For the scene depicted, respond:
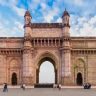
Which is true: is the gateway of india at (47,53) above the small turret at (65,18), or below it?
below

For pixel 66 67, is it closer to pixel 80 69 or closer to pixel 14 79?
pixel 80 69

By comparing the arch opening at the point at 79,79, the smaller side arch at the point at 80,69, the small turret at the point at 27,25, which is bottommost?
the arch opening at the point at 79,79

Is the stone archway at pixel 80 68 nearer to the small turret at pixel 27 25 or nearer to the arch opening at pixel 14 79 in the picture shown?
the small turret at pixel 27 25

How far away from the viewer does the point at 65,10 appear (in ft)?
169

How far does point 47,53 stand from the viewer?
50469mm

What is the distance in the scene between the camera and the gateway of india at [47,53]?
4941 cm

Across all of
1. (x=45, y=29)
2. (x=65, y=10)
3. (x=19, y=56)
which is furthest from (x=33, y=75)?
(x=65, y=10)

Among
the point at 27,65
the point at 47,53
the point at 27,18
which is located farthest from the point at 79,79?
the point at 27,18


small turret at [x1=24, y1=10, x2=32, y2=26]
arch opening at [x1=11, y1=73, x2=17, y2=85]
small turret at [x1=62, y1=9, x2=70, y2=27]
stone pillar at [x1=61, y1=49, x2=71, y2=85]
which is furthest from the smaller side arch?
small turret at [x1=24, y1=10, x2=32, y2=26]

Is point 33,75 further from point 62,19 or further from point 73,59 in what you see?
point 62,19

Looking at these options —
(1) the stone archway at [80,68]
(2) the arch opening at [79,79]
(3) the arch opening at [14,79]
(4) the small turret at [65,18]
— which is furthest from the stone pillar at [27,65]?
(2) the arch opening at [79,79]

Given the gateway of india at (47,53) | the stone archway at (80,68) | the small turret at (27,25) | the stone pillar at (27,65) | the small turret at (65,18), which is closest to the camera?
the stone pillar at (27,65)

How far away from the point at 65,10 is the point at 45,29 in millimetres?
4595

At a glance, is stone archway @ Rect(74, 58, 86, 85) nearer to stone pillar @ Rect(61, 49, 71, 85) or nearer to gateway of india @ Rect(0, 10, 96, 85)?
gateway of india @ Rect(0, 10, 96, 85)
